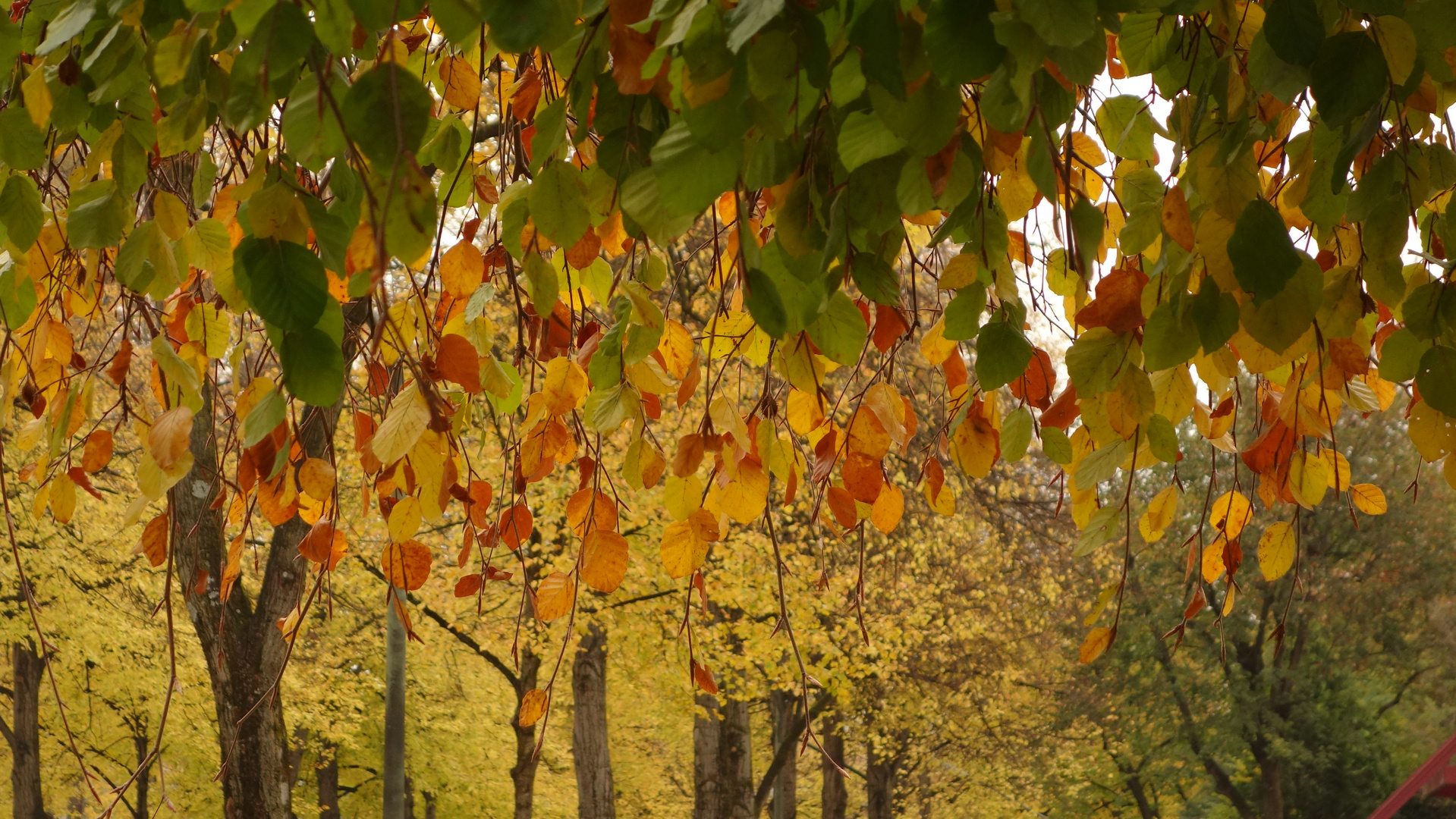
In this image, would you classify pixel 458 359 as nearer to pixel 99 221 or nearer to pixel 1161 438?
pixel 99 221

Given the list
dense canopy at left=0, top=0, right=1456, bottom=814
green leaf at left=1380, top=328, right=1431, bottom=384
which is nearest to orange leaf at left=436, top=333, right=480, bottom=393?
dense canopy at left=0, top=0, right=1456, bottom=814

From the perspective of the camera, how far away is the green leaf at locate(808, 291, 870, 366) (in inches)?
51.3

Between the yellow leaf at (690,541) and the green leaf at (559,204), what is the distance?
52cm


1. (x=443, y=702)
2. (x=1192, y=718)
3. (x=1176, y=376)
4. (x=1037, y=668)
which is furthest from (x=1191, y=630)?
(x=1176, y=376)

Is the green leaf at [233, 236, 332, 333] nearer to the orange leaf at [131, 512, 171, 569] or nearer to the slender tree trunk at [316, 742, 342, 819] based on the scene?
the orange leaf at [131, 512, 171, 569]

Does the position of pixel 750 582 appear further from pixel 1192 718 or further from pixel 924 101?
pixel 924 101

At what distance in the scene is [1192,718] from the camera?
55.7 feet

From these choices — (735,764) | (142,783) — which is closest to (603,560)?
(735,764)

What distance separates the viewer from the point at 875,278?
4.16 ft

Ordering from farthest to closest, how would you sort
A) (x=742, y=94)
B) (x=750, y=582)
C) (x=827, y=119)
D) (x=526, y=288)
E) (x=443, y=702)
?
(x=443, y=702) < (x=750, y=582) < (x=526, y=288) < (x=827, y=119) < (x=742, y=94)

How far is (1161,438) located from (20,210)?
4.57ft

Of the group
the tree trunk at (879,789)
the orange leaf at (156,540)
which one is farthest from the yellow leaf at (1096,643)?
the tree trunk at (879,789)

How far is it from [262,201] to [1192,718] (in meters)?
18.4

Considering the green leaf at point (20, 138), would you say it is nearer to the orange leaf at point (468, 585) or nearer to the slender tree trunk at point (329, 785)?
the orange leaf at point (468, 585)
